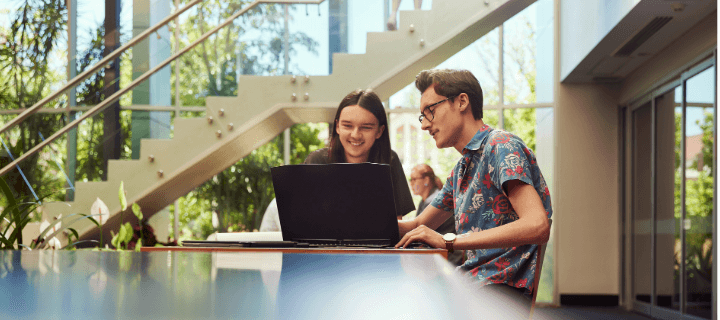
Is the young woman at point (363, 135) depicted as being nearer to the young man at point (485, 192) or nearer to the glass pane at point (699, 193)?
Result: the young man at point (485, 192)

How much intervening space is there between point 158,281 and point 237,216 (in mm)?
6789

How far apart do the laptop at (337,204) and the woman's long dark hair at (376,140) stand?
0.74 metres

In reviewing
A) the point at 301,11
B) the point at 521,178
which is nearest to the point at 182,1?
the point at 301,11

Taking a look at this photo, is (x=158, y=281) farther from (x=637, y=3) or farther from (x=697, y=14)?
(x=697, y=14)

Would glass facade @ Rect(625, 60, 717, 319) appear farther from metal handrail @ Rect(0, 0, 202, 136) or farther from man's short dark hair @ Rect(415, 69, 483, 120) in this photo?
metal handrail @ Rect(0, 0, 202, 136)

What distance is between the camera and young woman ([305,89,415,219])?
2.30 metres

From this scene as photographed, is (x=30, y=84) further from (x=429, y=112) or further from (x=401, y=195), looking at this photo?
(x=429, y=112)

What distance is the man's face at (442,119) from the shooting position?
1728 millimetres

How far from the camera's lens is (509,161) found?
1.47m

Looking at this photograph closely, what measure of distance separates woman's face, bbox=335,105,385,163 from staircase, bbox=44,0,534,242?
2812mm

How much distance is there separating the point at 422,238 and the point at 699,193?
3941 millimetres

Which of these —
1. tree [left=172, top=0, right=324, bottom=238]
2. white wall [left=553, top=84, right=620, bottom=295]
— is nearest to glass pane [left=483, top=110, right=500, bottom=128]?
white wall [left=553, top=84, right=620, bottom=295]

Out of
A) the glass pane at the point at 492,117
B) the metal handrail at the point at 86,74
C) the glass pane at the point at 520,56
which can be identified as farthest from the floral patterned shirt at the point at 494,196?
the glass pane at the point at 520,56

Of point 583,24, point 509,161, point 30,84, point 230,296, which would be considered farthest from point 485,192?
point 583,24
